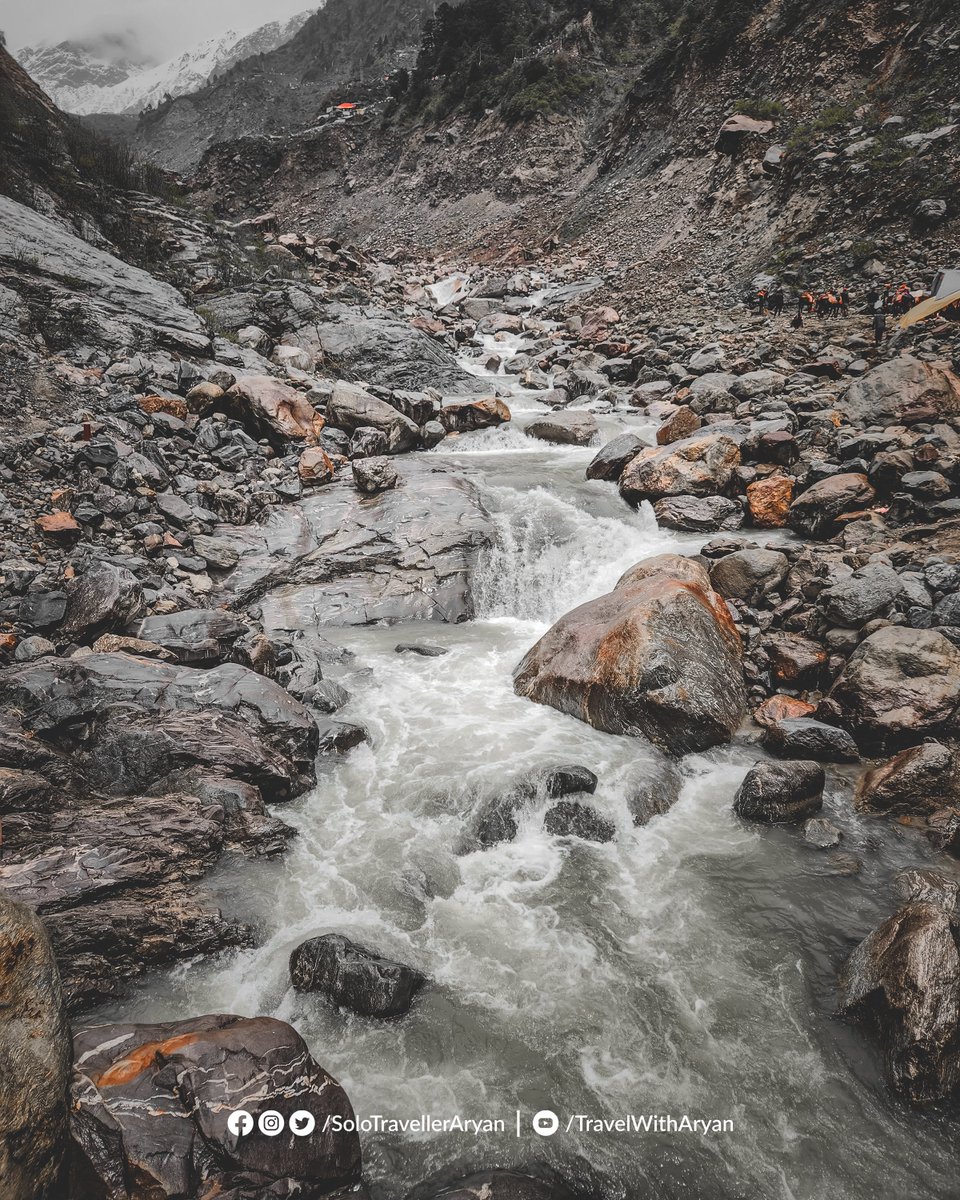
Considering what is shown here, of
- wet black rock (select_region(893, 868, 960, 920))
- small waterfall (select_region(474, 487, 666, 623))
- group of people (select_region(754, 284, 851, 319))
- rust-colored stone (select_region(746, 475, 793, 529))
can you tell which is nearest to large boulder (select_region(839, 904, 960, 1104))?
wet black rock (select_region(893, 868, 960, 920))

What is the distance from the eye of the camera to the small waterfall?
9.43 meters

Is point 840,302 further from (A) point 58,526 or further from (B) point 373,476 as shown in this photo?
(A) point 58,526

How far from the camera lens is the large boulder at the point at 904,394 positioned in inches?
396

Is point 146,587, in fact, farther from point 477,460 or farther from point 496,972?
point 477,460

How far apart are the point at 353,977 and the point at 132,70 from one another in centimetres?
24501

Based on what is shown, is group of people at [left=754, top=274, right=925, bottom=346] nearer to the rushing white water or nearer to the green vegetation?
the green vegetation

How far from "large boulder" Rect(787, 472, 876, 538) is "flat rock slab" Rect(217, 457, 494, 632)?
4970 mm

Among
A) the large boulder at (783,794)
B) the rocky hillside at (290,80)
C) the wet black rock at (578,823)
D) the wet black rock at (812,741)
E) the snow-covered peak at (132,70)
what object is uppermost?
the snow-covered peak at (132,70)

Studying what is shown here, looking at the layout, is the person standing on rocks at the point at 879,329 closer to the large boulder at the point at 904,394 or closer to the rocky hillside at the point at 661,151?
the large boulder at the point at 904,394

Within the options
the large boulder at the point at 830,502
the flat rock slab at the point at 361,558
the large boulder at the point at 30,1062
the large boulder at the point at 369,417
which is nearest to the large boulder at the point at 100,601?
the flat rock slab at the point at 361,558

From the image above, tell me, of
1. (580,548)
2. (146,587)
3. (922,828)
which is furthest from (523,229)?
(922,828)

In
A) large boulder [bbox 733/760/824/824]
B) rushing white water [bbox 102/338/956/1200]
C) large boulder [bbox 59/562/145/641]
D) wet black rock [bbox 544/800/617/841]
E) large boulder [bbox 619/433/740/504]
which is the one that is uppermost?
large boulder [bbox 619/433/740/504]

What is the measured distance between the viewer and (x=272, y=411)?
11.7 m

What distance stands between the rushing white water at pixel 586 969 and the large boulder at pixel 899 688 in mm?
700
